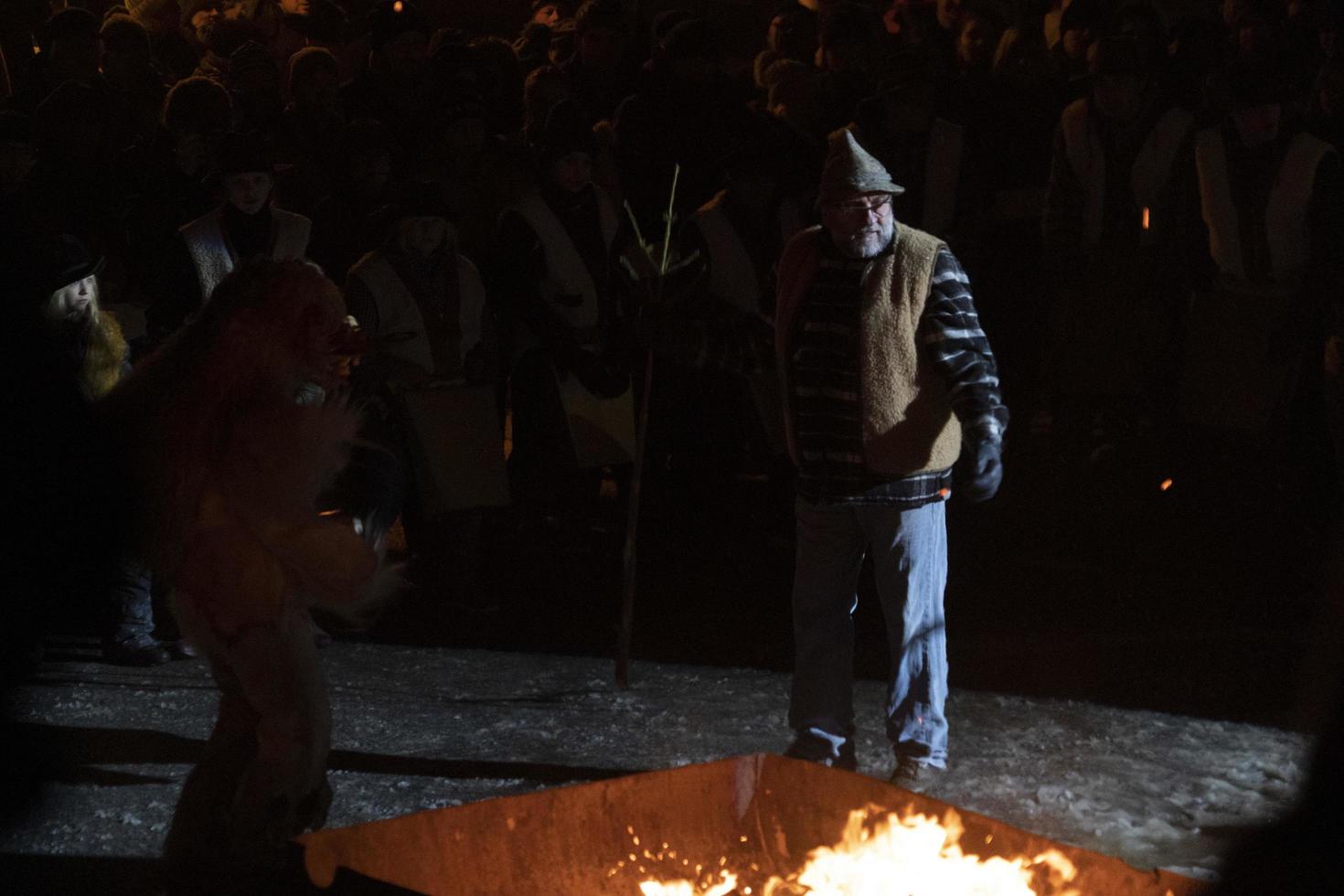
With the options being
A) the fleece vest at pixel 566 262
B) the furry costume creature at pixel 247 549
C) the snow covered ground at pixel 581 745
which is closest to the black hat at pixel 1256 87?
the fleece vest at pixel 566 262

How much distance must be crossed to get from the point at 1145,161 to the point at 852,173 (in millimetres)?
4420

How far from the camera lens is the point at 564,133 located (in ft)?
31.4

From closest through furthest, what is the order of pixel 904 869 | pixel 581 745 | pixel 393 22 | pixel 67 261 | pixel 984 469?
1. pixel 904 869
2. pixel 984 469
3. pixel 581 745
4. pixel 67 261
5. pixel 393 22

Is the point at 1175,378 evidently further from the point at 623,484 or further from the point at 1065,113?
the point at 623,484

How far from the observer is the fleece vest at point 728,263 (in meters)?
9.74

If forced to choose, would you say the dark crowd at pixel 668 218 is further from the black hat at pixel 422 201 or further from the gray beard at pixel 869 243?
the gray beard at pixel 869 243

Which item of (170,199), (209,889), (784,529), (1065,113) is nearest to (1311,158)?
(1065,113)

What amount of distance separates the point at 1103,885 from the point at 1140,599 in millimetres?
4899

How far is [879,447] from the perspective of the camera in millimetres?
6406

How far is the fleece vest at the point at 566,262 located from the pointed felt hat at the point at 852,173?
3.27 metres

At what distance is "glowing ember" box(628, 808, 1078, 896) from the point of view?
4504 millimetres

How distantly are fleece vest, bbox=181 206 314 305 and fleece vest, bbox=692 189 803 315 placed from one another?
2.07 meters

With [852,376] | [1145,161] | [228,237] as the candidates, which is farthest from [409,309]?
[1145,161]

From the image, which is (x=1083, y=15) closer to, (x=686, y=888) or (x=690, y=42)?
(x=690, y=42)
